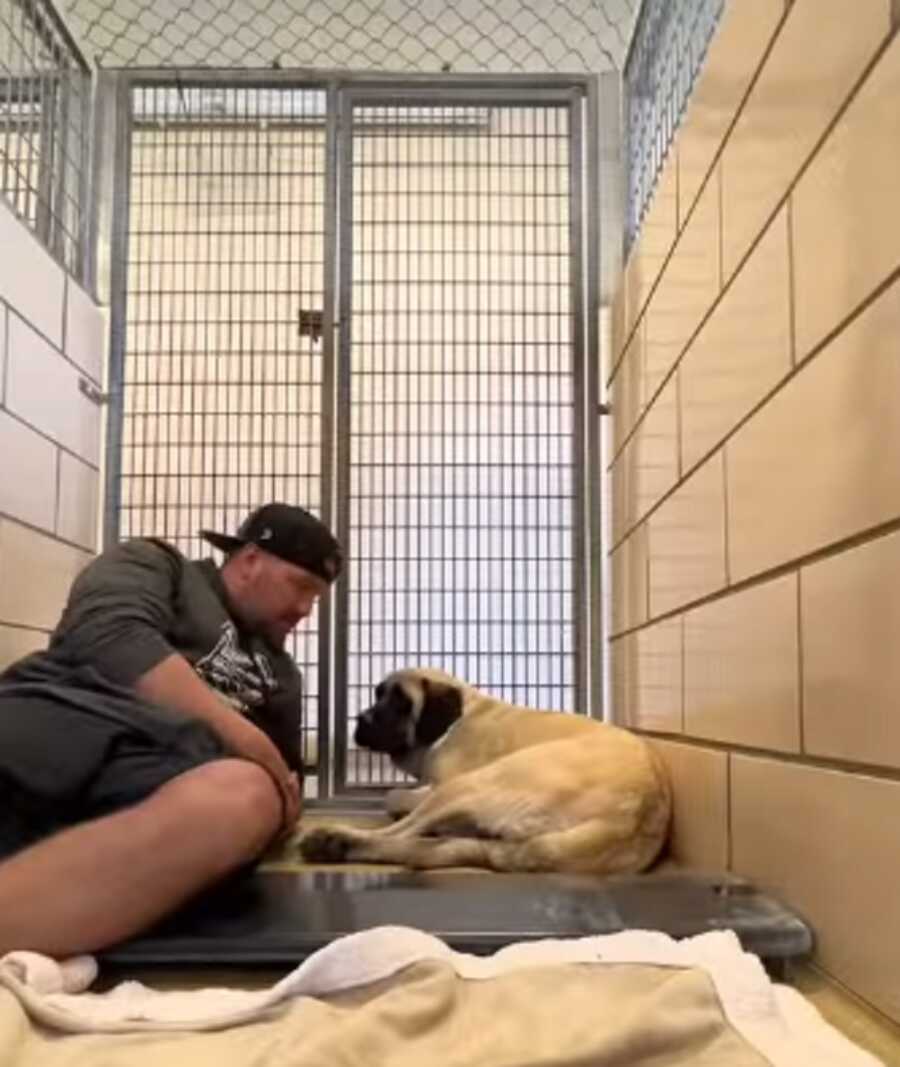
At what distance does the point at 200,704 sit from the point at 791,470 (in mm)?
811

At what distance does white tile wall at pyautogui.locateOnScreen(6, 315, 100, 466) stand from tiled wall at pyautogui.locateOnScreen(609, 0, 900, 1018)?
101 centimetres

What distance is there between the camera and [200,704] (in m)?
1.51

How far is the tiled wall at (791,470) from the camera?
84 cm

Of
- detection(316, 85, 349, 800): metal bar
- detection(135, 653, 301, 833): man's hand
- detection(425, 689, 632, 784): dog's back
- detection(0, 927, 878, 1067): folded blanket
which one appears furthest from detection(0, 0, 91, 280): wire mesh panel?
detection(0, 927, 878, 1067): folded blanket

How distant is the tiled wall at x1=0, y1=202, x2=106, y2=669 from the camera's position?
74.2 inches

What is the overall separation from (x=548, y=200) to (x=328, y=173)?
16.9 inches

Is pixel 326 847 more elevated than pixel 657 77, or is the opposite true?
pixel 657 77

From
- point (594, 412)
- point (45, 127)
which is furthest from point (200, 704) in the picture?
point (45, 127)

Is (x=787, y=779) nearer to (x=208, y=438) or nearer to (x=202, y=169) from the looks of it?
(x=208, y=438)

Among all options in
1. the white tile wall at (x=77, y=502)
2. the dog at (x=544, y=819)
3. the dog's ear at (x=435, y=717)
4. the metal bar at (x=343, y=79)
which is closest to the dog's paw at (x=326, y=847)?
the dog at (x=544, y=819)

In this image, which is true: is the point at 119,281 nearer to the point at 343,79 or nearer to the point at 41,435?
the point at 41,435

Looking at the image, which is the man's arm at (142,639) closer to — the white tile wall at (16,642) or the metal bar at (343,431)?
the white tile wall at (16,642)

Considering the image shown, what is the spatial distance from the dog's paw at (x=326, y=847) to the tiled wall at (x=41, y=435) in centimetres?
59

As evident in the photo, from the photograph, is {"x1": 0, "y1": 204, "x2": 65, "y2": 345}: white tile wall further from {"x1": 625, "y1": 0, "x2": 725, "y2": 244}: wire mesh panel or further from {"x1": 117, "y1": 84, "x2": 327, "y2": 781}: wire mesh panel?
{"x1": 625, "y1": 0, "x2": 725, "y2": 244}: wire mesh panel
